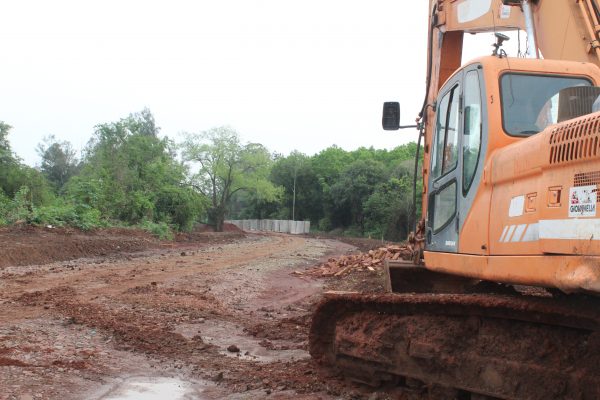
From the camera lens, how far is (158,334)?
301 inches

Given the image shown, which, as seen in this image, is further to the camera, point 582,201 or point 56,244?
point 56,244

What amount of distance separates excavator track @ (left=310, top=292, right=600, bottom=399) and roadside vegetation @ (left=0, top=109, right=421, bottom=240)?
65.3ft

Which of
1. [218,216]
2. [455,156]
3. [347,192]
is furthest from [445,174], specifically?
[347,192]

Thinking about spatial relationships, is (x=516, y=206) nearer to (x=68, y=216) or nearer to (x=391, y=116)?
(x=391, y=116)

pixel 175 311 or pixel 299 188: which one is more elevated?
pixel 299 188

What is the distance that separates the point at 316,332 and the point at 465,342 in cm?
161

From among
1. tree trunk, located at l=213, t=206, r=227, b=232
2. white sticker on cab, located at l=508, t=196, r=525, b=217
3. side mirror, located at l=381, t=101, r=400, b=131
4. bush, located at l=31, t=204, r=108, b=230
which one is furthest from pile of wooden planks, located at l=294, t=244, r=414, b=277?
tree trunk, located at l=213, t=206, r=227, b=232

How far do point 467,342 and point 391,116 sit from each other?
3.84m

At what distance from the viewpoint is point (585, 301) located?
370cm

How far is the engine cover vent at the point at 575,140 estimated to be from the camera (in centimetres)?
311

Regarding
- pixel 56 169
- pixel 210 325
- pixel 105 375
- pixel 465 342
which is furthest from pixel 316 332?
pixel 56 169

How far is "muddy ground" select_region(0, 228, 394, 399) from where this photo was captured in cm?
541

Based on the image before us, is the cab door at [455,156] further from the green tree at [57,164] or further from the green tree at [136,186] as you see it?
the green tree at [57,164]

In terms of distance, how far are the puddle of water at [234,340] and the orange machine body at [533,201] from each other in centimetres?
253
